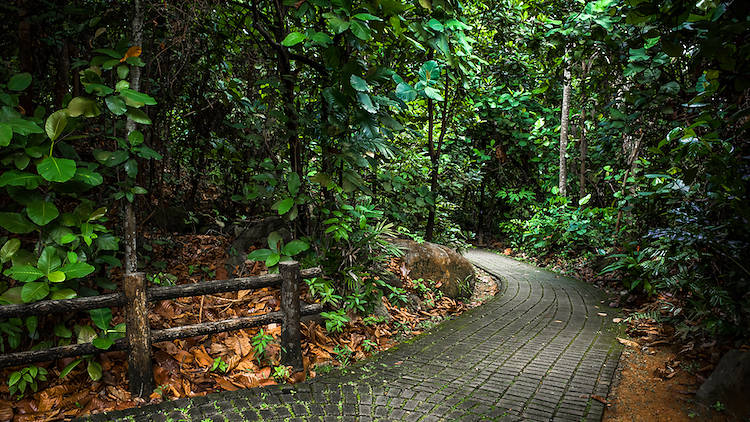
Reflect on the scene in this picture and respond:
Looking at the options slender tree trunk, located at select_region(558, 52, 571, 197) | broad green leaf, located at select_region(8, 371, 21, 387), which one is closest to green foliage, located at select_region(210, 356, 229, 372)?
broad green leaf, located at select_region(8, 371, 21, 387)

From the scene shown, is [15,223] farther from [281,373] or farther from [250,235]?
[250,235]

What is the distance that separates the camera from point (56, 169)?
3025 millimetres

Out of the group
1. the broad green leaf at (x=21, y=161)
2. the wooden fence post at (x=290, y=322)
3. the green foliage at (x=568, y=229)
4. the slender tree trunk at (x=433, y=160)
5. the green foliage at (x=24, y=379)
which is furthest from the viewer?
the green foliage at (x=568, y=229)

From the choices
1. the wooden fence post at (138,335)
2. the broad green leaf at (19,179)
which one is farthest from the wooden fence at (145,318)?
the broad green leaf at (19,179)

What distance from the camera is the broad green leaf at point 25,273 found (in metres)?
3.08

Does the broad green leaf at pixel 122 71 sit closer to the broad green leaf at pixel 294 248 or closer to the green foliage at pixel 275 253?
the green foliage at pixel 275 253

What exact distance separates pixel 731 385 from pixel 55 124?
5.55 meters

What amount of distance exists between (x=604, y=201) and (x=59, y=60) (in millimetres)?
11465

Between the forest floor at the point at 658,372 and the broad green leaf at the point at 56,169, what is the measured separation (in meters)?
4.46

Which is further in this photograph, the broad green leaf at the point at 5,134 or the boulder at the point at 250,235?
the boulder at the point at 250,235

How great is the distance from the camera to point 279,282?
4.07 meters

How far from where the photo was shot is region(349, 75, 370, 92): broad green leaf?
3641 millimetres

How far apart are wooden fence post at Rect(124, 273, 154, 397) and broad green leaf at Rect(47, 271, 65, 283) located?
1.40 feet

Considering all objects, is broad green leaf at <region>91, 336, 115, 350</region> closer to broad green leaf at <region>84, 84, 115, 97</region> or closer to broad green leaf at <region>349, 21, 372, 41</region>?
broad green leaf at <region>84, 84, 115, 97</region>
